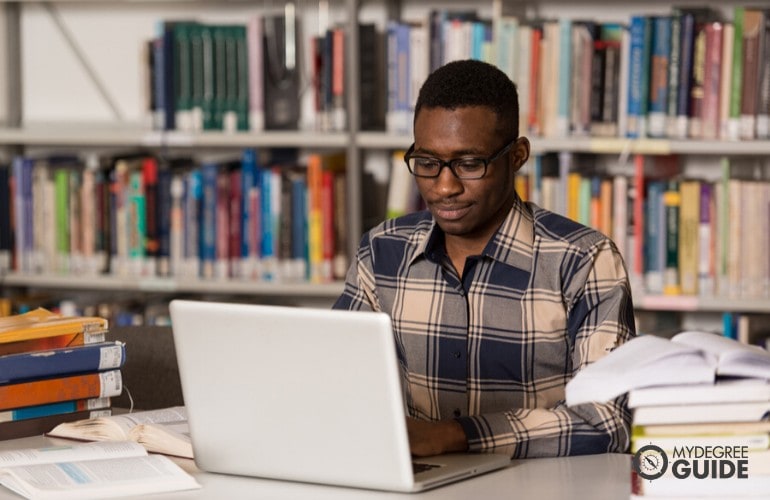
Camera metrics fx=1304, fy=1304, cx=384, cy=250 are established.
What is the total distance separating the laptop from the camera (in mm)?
1475

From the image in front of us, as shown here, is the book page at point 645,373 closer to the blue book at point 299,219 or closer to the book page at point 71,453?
the book page at point 71,453

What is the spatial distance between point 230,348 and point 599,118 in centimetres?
187

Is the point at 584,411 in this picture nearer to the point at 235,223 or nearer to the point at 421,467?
the point at 421,467

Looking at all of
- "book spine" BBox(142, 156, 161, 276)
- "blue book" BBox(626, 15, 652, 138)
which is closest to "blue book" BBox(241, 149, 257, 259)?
"book spine" BBox(142, 156, 161, 276)

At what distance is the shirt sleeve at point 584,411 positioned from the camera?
5.66 ft

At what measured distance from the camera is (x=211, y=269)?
11.7 feet

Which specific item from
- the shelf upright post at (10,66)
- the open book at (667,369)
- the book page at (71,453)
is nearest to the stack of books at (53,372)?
the book page at (71,453)

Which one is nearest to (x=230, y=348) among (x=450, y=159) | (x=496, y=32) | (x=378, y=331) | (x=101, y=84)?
(x=378, y=331)

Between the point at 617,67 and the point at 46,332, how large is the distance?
1741 mm

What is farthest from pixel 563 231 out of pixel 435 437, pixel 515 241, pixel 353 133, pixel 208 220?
pixel 208 220

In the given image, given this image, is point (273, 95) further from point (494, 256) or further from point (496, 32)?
point (494, 256)

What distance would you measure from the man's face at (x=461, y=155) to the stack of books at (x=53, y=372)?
55 centimetres

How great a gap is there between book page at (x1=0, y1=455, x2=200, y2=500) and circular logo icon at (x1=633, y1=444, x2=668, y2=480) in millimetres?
544

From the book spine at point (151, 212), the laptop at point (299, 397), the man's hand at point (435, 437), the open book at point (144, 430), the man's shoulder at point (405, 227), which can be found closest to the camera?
the laptop at point (299, 397)
